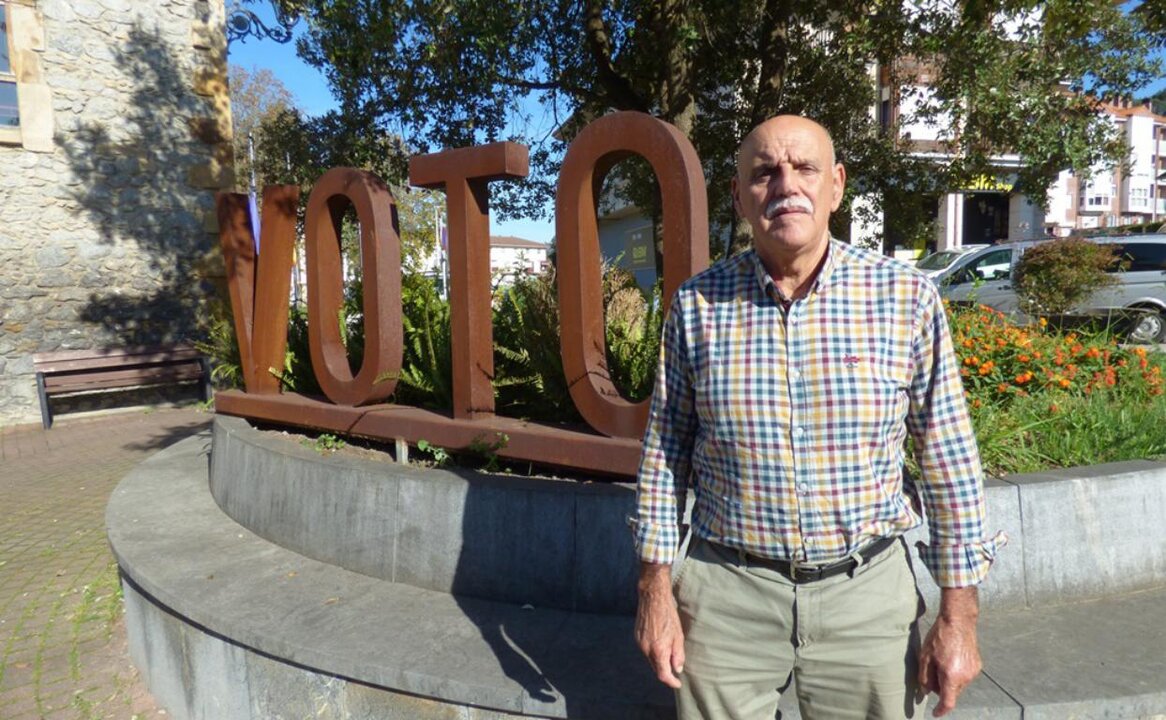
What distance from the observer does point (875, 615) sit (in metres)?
1.62

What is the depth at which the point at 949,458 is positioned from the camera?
1604 mm

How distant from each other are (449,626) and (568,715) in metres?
0.67

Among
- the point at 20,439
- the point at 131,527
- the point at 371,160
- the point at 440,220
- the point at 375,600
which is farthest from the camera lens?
the point at 440,220

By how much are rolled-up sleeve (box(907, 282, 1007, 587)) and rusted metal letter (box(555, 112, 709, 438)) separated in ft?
4.62

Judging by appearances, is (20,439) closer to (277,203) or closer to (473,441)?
(277,203)

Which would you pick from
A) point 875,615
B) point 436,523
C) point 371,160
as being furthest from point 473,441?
point 371,160

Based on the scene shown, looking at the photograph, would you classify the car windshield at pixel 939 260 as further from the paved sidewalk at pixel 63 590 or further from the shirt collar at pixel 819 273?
the shirt collar at pixel 819 273

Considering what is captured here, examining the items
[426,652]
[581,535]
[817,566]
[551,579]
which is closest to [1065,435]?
[581,535]

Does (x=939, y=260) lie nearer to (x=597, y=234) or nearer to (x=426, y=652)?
(x=597, y=234)

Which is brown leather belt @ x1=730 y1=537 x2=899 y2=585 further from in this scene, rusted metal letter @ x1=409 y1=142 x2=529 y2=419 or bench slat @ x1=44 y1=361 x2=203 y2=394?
bench slat @ x1=44 y1=361 x2=203 y2=394

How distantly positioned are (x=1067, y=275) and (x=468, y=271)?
978 cm

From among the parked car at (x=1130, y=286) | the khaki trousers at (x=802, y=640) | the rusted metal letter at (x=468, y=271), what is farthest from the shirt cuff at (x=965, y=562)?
the parked car at (x=1130, y=286)

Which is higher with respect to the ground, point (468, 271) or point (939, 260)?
point (939, 260)

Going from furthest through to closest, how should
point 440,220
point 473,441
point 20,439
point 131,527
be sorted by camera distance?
point 440,220
point 20,439
point 131,527
point 473,441
